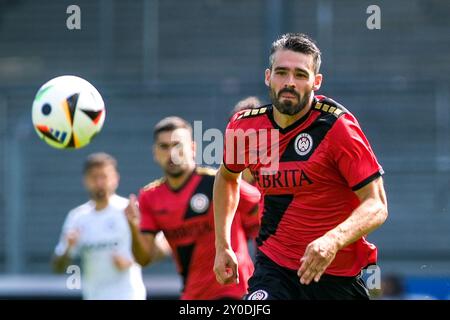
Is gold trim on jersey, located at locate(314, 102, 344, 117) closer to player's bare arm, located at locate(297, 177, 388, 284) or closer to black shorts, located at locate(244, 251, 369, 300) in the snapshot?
player's bare arm, located at locate(297, 177, 388, 284)

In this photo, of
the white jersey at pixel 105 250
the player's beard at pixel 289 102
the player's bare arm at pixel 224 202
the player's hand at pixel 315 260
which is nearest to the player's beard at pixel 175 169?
the white jersey at pixel 105 250

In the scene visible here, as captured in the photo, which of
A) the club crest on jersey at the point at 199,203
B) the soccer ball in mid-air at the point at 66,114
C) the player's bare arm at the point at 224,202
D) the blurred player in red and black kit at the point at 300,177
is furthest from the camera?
the club crest on jersey at the point at 199,203

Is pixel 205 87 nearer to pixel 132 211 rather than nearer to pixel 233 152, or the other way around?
pixel 132 211

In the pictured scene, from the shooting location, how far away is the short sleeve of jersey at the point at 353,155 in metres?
5.57

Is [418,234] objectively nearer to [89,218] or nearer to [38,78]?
[89,218]

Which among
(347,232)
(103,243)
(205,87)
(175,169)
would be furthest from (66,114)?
(205,87)

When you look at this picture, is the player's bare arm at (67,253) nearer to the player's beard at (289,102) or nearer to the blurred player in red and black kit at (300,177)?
the blurred player in red and black kit at (300,177)

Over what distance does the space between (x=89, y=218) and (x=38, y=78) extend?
15.7 ft

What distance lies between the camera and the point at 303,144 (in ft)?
19.4

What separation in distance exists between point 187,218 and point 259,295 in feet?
7.53

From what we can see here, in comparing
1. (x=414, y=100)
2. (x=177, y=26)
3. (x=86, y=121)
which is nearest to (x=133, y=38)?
(x=177, y=26)

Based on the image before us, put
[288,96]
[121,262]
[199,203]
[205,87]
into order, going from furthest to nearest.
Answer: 1. [205,87]
2. [121,262]
3. [199,203]
4. [288,96]

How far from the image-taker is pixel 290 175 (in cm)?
591
